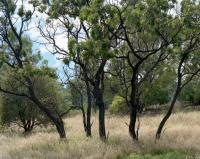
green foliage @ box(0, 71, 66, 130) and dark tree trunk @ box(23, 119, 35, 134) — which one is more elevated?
green foliage @ box(0, 71, 66, 130)

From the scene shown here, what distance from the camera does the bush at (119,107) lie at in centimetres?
4456

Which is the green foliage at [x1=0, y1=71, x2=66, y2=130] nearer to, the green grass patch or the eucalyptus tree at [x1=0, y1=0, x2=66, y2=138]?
the eucalyptus tree at [x1=0, y1=0, x2=66, y2=138]

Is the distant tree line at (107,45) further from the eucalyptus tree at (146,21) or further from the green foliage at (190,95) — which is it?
the green foliage at (190,95)

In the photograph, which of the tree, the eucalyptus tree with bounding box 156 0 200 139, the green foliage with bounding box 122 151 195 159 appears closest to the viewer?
the green foliage with bounding box 122 151 195 159

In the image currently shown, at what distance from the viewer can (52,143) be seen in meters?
22.2

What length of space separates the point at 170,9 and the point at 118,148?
18.4 feet

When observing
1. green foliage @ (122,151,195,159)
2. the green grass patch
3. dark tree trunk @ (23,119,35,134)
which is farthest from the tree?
green foliage @ (122,151,195,159)

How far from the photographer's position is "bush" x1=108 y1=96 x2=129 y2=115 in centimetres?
4456

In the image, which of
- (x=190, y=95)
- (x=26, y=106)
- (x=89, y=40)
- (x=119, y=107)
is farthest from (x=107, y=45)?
(x=190, y=95)

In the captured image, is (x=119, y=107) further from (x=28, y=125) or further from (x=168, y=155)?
(x=168, y=155)

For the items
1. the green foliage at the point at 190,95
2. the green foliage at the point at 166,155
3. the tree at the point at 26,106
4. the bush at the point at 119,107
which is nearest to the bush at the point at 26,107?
the tree at the point at 26,106

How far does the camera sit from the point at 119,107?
4512 cm

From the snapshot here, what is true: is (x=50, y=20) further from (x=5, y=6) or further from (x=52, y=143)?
(x=52, y=143)

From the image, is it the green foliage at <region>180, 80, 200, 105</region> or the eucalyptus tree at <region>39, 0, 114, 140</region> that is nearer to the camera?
the eucalyptus tree at <region>39, 0, 114, 140</region>
